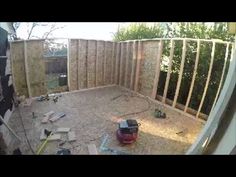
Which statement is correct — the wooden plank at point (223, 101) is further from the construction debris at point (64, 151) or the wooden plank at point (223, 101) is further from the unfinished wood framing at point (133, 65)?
the unfinished wood framing at point (133, 65)

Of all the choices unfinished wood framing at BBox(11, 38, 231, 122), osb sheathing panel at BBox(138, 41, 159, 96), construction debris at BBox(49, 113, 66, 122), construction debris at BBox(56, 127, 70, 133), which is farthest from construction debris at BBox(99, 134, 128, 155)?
osb sheathing panel at BBox(138, 41, 159, 96)

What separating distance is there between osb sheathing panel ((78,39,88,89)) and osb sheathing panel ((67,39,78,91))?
132 millimetres

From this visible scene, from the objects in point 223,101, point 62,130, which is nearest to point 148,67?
point 62,130

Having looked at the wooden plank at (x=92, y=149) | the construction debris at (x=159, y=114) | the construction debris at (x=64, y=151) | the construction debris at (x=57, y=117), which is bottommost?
the construction debris at (x=57, y=117)

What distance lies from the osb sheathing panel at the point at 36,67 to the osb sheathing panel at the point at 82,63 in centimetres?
125

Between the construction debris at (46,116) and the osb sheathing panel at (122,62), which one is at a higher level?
the osb sheathing panel at (122,62)

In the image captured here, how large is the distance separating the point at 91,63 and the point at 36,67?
1895 millimetres

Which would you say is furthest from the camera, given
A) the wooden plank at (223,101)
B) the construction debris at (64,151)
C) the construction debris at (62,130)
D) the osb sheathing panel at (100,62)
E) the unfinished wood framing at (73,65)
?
the osb sheathing panel at (100,62)

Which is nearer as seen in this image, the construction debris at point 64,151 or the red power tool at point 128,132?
the construction debris at point 64,151

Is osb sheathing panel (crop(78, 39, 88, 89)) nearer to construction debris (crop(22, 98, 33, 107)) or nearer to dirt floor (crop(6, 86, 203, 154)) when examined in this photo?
dirt floor (crop(6, 86, 203, 154))

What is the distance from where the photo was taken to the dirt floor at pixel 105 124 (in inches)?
157

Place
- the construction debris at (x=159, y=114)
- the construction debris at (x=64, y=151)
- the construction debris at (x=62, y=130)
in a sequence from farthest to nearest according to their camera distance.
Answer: the construction debris at (x=159, y=114), the construction debris at (x=62, y=130), the construction debris at (x=64, y=151)

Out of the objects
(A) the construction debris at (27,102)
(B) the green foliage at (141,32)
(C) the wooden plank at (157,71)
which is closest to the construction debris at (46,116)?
(A) the construction debris at (27,102)
